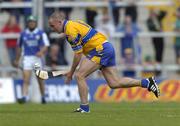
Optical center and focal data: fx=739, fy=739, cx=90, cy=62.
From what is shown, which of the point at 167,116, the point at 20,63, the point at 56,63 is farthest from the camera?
the point at 56,63

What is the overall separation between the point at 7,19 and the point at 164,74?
6.20 m

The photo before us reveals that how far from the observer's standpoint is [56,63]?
26344mm

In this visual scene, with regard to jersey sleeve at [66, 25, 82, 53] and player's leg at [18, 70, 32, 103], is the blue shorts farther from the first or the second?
player's leg at [18, 70, 32, 103]

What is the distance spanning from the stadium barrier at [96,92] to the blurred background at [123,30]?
0.73 meters

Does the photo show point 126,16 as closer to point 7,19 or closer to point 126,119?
point 7,19

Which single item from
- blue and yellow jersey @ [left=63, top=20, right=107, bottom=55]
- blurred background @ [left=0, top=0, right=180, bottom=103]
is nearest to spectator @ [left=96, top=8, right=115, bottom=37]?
blurred background @ [left=0, top=0, right=180, bottom=103]

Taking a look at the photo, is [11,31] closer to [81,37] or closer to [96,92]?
[96,92]

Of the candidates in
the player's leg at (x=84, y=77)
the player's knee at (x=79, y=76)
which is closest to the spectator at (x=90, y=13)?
the player's leg at (x=84, y=77)

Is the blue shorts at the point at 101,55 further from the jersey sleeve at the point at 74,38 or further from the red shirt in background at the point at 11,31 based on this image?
the red shirt in background at the point at 11,31

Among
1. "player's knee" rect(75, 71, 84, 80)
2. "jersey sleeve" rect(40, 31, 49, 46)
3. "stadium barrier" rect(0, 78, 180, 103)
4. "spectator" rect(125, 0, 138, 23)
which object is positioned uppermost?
"spectator" rect(125, 0, 138, 23)

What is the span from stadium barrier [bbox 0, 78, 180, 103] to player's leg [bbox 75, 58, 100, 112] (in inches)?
350

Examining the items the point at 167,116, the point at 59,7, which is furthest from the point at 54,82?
the point at 167,116

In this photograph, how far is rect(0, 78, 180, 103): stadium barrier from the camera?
2484cm

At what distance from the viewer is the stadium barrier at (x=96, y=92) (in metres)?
24.8
